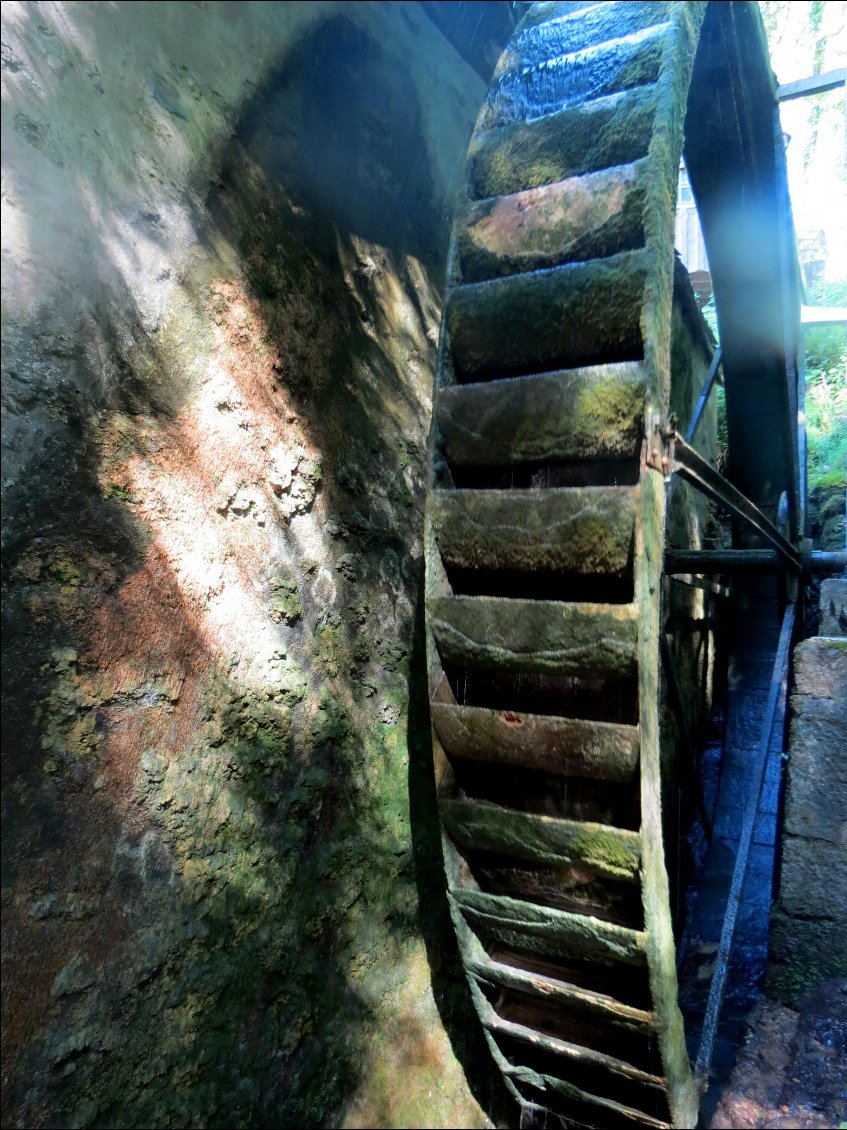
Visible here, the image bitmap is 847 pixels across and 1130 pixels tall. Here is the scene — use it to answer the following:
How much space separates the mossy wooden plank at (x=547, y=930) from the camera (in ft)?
5.90

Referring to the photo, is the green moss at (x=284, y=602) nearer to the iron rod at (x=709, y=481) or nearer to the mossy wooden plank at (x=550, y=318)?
the mossy wooden plank at (x=550, y=318)

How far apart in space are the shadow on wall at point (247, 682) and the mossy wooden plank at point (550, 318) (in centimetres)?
37

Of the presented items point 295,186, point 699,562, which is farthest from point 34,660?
point 699,562

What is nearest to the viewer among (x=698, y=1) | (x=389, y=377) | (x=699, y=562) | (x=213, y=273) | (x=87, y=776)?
(x=87, y=776)

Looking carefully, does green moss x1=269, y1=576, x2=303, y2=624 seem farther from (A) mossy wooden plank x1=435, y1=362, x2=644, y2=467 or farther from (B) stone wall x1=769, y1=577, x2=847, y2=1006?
(B) stone wall x1=769, y1=577, x2=847, y2=1006

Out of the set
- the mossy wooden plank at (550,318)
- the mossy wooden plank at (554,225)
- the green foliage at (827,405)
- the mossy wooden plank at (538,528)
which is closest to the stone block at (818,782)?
the mossy wooden plank at (538,528)

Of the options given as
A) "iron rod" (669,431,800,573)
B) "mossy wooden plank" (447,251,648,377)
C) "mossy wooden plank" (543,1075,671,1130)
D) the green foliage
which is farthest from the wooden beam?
"mossy wooden plank" (543,1075,671,1130)

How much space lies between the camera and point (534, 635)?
1.89 metres

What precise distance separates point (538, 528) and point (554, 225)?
0.88 metres

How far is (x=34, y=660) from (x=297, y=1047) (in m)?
1.23

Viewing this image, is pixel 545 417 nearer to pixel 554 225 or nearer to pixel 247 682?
pixel 554 225

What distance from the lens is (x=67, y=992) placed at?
1.30 meters

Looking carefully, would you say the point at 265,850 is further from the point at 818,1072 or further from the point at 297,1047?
the point at 818,1072

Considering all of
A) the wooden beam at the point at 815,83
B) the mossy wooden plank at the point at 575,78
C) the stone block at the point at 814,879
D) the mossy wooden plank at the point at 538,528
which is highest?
the wooden beam at the point at 815,83
